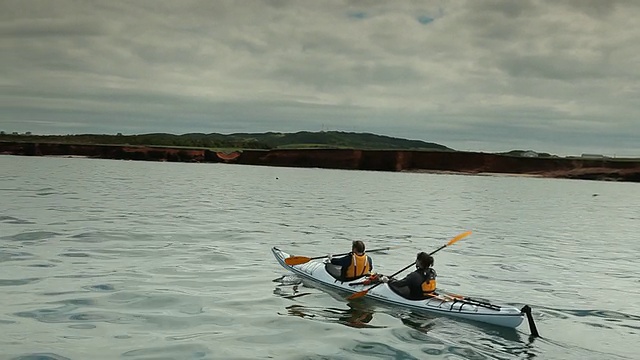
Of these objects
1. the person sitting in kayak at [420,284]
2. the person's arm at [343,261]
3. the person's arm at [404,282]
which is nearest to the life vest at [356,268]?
the person's arm at [343,261]

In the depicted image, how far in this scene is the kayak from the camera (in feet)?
52.4

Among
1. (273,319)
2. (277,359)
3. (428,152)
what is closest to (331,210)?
(273,319)

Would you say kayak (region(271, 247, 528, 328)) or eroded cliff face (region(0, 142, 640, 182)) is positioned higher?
eroded cliff face (region(0, 142, 640, 182))

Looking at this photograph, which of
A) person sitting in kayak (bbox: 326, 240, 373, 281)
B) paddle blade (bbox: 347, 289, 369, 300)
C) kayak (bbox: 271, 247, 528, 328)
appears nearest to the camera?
kayak (bbox: 271, 247, 528, 328)

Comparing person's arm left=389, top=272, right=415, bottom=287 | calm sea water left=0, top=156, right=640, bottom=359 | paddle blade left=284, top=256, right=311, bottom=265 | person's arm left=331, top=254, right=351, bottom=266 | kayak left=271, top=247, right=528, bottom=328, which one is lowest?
calm sea water left=0, top=156, right=640, bottom=359

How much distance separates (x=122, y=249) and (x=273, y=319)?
1186cm

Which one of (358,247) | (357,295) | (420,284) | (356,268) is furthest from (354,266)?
(420,284)

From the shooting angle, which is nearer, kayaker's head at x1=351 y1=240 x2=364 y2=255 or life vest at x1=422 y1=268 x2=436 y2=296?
life vest at x1=422 y1=268 x2=436 y2=296

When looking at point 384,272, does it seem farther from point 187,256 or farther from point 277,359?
point 277,359

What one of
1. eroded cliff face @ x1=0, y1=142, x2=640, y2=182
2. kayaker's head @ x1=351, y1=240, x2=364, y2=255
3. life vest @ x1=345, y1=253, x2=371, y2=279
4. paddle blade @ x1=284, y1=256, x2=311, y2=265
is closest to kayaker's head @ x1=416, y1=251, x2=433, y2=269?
kayaker's head @ x1=351, y1=240, x2=364, y2=255

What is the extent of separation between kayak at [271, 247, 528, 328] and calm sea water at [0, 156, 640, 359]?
271 millimetres

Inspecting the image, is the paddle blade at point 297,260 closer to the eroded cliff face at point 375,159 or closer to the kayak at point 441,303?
the kayak at point 441,303

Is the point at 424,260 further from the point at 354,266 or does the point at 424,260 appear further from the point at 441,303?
the point at 354,266

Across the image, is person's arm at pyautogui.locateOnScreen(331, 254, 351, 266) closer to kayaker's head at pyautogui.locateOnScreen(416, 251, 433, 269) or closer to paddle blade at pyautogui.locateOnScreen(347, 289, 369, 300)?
paddle blade at pyautogui.locateOnScreen(347, 289, 369, 300)
